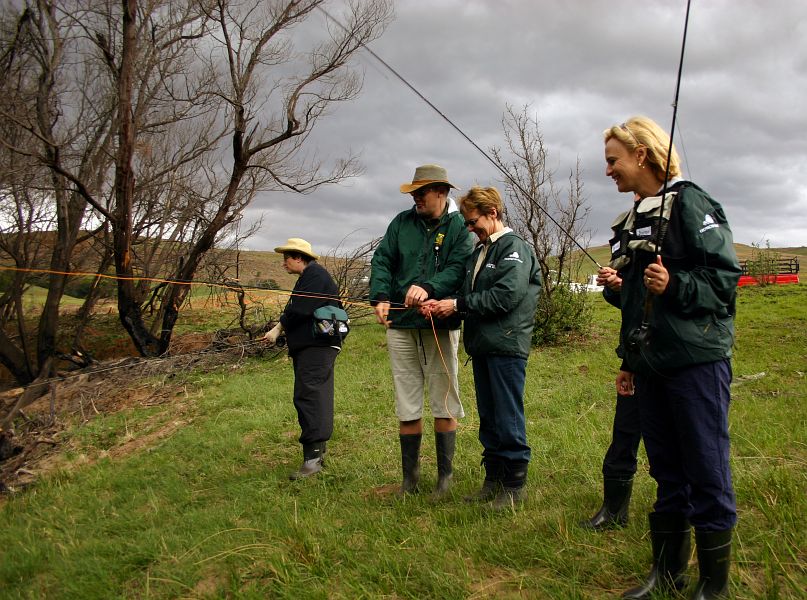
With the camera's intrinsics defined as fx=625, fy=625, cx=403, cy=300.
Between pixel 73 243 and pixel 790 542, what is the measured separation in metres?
14.2

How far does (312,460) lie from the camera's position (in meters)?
5.18

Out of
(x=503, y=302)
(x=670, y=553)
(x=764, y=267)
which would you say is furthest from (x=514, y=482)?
(x=764, y=267)

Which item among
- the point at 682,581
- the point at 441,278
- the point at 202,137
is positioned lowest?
the point at 682,581

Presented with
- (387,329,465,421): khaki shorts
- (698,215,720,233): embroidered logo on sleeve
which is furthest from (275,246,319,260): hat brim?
(698,215,720,233): embroidered logo on sleeve

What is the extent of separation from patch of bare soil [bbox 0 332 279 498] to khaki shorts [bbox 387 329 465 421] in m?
4.33

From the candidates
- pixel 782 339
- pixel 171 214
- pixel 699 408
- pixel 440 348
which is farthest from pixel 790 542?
pixel 171 214

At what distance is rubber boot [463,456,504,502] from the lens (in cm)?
380

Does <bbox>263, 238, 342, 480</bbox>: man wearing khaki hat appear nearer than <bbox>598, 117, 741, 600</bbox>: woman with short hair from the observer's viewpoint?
No

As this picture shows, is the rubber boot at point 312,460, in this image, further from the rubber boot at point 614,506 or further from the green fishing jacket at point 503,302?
the rubber boot at point 614,506

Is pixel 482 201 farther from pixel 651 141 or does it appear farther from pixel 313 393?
pixel 313 393

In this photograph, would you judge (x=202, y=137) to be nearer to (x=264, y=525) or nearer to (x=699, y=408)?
(x=264, y=525)

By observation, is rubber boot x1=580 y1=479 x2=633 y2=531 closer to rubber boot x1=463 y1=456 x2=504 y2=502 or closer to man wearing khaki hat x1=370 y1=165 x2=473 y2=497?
rubber boot x1=463 y1=456 x2=504 y2=502

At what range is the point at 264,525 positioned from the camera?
3746 millimetres

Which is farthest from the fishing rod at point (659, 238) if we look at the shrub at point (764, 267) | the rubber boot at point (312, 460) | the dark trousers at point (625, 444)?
the shrub at point (764, 267)
